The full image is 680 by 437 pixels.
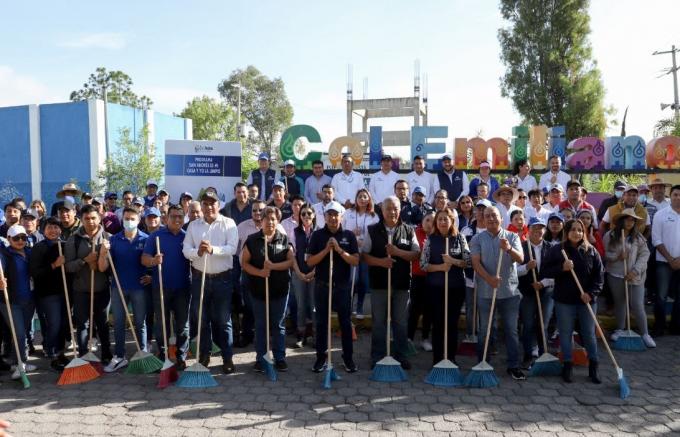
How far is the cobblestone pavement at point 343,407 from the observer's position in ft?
15.7

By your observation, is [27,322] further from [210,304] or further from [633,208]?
[633,208]

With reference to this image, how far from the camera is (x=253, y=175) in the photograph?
10680mm

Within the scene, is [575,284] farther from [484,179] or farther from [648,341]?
[484,179]

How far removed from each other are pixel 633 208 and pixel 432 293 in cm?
350

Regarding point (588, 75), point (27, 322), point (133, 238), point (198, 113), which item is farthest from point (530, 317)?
point (198, 113)

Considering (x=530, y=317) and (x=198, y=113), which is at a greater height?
(x=198, y=113)

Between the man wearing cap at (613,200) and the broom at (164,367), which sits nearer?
the broom at (164,367)

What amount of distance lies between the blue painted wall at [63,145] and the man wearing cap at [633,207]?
2438 cm

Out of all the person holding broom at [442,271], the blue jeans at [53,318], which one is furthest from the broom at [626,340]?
the blue jeans at [53,318]

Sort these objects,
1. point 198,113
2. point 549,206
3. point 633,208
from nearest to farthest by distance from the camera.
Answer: point 633,208
point 549,206
point 198,113

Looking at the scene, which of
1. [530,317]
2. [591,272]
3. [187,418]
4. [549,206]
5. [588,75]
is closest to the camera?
[187,418]

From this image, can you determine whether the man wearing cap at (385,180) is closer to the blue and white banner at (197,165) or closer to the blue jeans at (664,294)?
the blue and white banner at (197,165)

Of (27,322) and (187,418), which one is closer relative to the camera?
(187,418)

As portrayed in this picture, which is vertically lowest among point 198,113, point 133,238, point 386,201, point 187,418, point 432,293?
point 187,418
